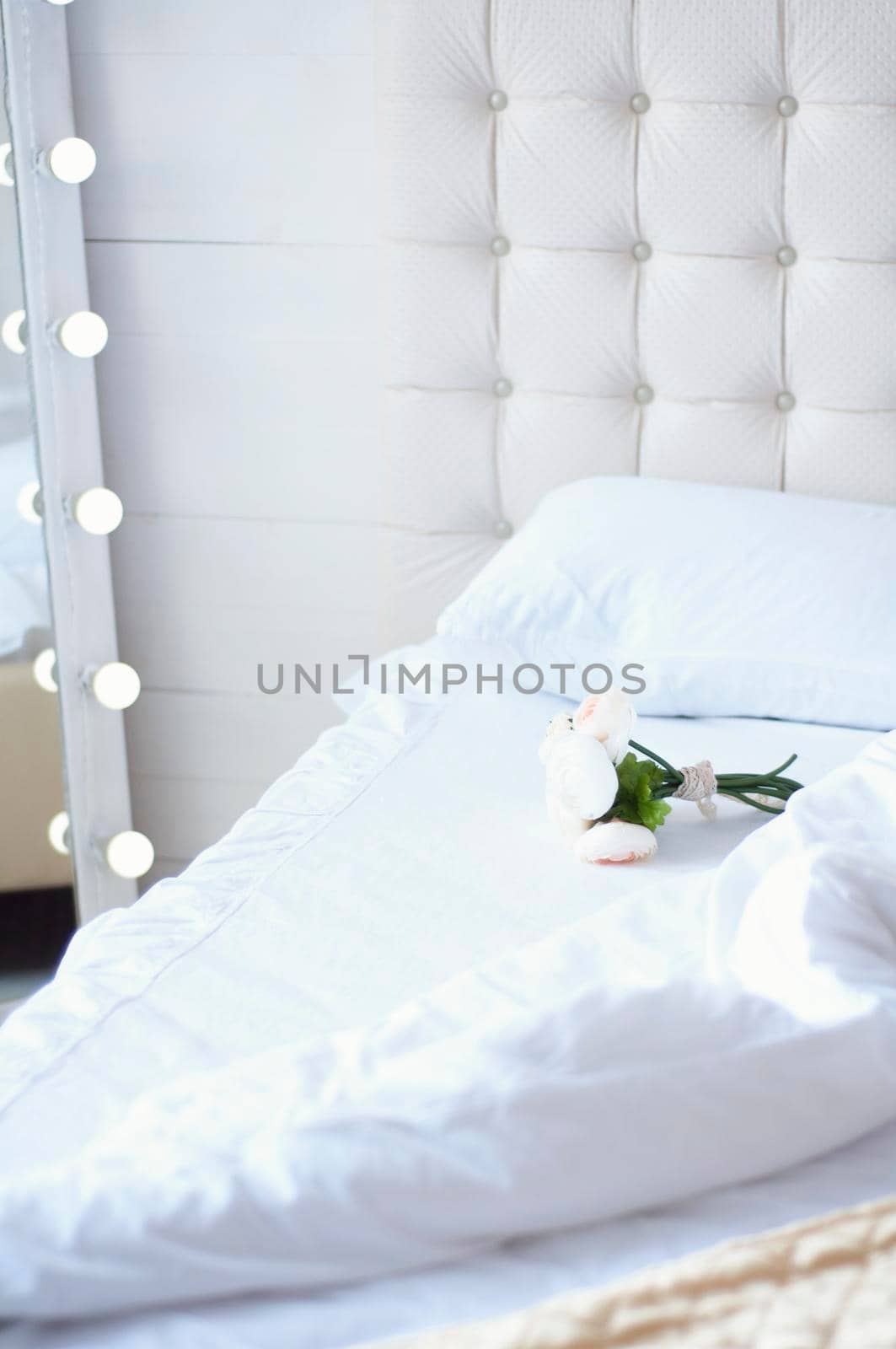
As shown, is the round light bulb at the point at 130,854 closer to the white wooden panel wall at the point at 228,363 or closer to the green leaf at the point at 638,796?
the white wooden panel wall at the point at 228,363

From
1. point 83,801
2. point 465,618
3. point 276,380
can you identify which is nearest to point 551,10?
point 276,380

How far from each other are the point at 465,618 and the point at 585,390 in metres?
0.43

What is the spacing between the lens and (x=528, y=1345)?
0.61 metres

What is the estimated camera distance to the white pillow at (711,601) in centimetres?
154

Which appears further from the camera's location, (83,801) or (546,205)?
(83,801)

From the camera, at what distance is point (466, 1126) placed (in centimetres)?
74

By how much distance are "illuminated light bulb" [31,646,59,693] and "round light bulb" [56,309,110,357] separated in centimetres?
42

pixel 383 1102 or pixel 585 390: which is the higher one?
pixel 585 390

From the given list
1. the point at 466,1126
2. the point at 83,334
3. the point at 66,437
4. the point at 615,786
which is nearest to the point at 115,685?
the point at 66,437

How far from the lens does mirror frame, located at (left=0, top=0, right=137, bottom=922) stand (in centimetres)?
188

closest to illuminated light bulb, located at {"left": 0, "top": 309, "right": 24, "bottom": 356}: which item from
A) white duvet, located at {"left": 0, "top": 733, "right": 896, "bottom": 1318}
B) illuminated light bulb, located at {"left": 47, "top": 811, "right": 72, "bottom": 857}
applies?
A: illuminated light bulb, located at {"left": 47, "top": 811, "right": 72, "bottom": 857}

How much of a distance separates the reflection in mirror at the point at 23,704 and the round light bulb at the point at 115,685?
7 centimetres

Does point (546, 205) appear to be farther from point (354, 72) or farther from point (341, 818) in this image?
point (341, 818)

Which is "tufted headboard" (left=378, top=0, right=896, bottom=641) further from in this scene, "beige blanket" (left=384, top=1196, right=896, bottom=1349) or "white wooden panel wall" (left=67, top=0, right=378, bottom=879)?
"beige blanket" (left=384, top=1196, right=896, bottom=1349)
